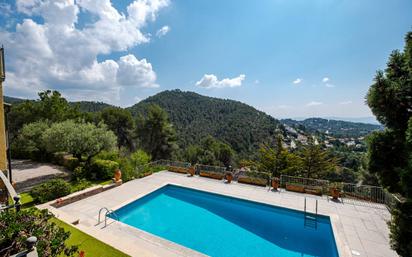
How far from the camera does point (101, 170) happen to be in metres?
13.4

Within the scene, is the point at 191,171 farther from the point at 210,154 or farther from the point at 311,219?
the point at 210,154

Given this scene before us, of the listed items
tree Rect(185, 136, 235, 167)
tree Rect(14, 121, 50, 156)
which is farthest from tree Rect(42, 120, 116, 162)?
tree Rect(185, 136, 235, 167)

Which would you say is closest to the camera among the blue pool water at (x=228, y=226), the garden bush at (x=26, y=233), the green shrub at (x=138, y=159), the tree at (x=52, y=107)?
the garden bush at (x=26, y=233)

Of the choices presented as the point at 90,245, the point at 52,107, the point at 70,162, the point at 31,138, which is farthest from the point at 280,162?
the point at 52,107

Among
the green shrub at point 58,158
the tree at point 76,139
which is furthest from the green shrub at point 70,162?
the tree at point 76,139

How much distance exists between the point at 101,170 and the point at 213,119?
6651 cm

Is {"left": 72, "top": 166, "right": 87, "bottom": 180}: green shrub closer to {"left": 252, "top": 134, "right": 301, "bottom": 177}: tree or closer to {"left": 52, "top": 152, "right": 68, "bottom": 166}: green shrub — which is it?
{"left": 52, "top": 152, "right": 68, "bottom": 166}: green shrub

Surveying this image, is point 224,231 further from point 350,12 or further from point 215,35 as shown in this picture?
point 215,35

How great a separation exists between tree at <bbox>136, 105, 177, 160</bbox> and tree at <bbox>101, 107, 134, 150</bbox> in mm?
5599

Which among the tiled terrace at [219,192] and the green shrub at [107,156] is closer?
the tiled terrace at [219,192]

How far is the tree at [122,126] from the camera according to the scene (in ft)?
102

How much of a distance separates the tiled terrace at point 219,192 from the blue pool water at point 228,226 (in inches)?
18.9

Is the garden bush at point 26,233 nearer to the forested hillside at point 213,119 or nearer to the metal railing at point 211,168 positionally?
the metal railing at point 211,168

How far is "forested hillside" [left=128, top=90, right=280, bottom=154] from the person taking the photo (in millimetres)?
64188
